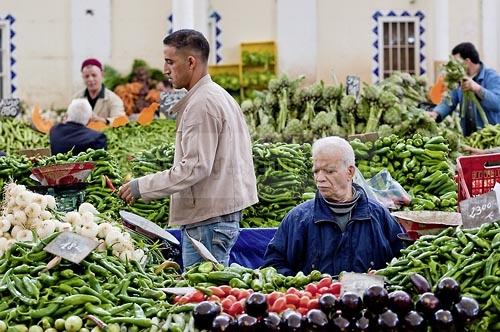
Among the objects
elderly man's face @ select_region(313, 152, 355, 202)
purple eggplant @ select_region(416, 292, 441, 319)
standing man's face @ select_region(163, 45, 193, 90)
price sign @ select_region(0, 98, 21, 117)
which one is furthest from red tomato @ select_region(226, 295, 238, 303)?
price sign @ select_region(0, 98, 21, 117)

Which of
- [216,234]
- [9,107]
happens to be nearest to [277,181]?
[216,234]

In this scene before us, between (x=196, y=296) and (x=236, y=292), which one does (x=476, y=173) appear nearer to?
(x=236, y=292)

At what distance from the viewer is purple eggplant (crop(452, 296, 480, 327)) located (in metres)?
3.77

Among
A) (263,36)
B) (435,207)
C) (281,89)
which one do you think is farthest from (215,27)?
(435,207)

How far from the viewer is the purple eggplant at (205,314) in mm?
3855

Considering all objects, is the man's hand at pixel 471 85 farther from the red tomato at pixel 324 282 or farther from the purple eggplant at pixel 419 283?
the purple eggplant at pixel 419 283

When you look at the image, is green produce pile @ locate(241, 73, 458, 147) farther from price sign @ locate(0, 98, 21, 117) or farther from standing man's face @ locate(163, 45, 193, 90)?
standing man's face @ locate(163, 45, 193, 90)

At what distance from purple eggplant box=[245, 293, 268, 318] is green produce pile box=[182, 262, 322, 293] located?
1.49 feet

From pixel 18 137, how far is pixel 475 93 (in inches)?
200

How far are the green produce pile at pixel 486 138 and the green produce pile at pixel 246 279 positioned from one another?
5600mm

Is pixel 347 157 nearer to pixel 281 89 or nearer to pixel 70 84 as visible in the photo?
pixel 281 89

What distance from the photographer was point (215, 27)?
15422 mm

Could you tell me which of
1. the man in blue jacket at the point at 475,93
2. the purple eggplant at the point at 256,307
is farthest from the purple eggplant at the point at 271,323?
the man in blue jacket at the point at 475,93

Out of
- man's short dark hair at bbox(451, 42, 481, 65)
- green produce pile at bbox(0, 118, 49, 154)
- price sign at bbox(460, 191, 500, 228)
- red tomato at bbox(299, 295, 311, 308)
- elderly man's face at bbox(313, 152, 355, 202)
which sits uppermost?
man's short dark hair at bbox(451, 42, 481, 65)
